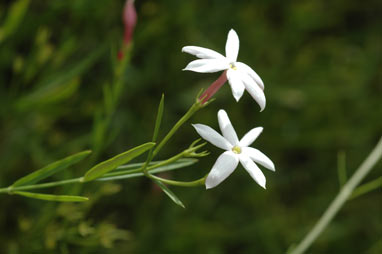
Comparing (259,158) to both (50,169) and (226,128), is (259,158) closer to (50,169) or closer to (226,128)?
(226,128)

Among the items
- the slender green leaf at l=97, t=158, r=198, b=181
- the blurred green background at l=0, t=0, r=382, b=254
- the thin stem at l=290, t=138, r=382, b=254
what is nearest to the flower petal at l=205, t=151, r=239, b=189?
the slender green leaf at l=97, t=158, r=198, b=181

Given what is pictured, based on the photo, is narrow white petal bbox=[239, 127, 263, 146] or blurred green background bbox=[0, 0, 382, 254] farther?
blurred green background bbox=[0, 0, 382, 254]

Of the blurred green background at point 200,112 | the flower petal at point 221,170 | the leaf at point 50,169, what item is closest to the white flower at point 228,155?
the flower petal at point 221,170

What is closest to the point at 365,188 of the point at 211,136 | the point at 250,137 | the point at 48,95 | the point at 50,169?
the point at 250,137

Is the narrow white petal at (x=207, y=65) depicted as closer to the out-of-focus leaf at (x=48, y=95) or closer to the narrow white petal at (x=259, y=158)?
the narrow white petal at (x=259, y=158)

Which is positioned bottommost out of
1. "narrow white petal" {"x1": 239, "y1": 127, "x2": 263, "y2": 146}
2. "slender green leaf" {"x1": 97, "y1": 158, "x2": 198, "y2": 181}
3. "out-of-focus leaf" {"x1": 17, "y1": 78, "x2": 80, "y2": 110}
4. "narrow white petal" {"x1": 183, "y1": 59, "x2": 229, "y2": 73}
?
"slender green leaf" {"x1": 97, "y1": 158, "x2": 198, "y2": 181}

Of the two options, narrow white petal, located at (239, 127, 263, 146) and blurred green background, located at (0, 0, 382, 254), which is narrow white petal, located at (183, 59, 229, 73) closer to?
narrow white petal, located at (239, 127, 263, 146)
